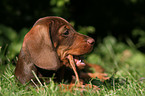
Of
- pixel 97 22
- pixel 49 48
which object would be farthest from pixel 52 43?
pixel 97 22

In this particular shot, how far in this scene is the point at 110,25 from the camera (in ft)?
23.9

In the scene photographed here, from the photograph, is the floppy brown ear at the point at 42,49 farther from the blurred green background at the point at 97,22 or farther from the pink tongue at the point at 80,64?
the blurred green background at the point at 97,22

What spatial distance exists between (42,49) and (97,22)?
4.42m

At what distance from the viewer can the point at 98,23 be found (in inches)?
282

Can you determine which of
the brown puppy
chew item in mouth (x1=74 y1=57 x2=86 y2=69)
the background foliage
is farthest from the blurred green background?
chew item in mouth (x1=74 y1=57 x2=86 y2=69)

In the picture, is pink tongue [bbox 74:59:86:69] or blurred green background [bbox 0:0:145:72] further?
blurred green background [bbox 0:0:145:72]

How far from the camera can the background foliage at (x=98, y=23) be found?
17.2 ft

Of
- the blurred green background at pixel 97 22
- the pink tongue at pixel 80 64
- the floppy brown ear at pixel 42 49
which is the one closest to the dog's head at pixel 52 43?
the floppy brown ear at pixel 42 49

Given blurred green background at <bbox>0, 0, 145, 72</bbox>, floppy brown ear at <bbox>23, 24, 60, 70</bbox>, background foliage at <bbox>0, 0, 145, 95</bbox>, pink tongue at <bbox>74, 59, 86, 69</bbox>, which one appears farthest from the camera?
blurred green background at <bbox>0, 0, 145, 72</bbox>

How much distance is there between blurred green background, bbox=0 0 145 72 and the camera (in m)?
5.39

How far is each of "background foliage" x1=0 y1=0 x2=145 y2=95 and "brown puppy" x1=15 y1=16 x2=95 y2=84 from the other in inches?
68.6

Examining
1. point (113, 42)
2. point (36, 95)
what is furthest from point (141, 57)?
point (36, 95)

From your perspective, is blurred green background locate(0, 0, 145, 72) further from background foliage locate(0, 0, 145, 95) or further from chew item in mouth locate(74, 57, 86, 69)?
chew item in mouth locate(74, 57, 86, 69)

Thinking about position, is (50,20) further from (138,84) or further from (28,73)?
(138,84)
